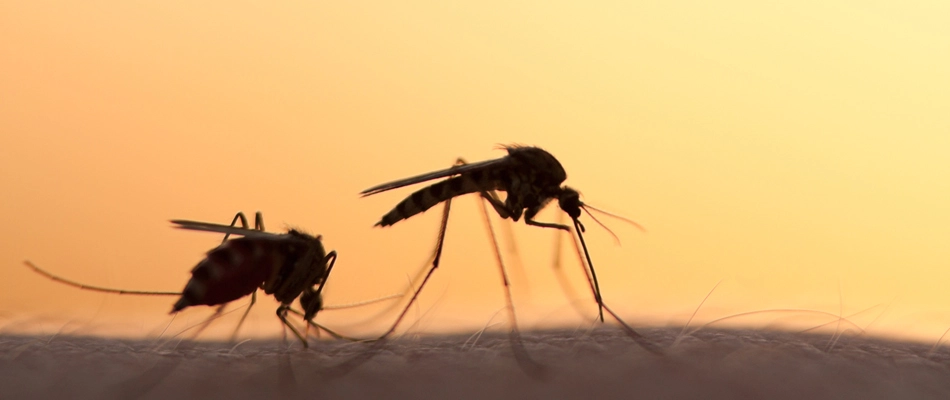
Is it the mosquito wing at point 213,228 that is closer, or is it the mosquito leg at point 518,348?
the mosquito leg at point 518,348

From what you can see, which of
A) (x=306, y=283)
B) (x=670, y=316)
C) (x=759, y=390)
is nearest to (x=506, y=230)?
(x=306, y=283)

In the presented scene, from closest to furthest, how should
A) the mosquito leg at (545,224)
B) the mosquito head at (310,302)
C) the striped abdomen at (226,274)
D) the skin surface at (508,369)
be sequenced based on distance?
the skin surface at (508,369)
the striped abdomen at (226,274)
the mosquito head at (310,302)
the mosquito leg at (545,224)

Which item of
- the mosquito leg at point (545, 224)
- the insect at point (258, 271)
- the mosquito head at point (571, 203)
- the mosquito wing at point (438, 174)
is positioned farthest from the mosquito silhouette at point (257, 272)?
the mosquito head at point (571, 203)

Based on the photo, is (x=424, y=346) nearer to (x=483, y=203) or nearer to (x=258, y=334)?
(x=258, y=334)

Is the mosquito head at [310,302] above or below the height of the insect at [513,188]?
below

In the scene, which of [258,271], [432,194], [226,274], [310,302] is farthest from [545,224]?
[226,274]

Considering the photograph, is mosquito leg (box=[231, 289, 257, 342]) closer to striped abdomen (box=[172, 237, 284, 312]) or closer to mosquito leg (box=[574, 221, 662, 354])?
striped abdomen (box=[172, 237, 284, 312])

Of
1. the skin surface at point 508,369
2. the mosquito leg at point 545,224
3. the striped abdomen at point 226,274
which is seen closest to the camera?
the skin surface at point 508,369

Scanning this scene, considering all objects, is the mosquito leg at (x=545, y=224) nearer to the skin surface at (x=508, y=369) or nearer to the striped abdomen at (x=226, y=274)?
the skin surface at (x=508, y=369)

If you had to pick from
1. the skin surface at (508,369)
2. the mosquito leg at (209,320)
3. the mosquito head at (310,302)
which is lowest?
the skin surface at (508,369)
